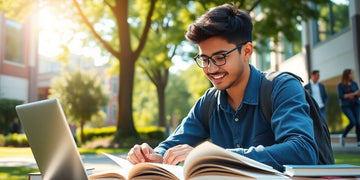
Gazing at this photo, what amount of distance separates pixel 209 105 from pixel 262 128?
439 mm

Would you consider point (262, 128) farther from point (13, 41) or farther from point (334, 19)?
point (13, 41)

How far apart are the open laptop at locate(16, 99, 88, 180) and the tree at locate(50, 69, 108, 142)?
75.2 ft

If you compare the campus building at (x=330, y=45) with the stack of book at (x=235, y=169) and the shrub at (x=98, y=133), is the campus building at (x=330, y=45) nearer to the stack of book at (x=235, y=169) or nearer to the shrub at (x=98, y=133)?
the shrub at (x=98, y=133)

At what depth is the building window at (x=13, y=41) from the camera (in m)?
26.5

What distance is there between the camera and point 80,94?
83.4 ft

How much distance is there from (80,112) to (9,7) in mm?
10539

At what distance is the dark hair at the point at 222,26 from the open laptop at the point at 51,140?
0.85 meters

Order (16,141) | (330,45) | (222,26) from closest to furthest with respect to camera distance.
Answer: (222,26) < (330,45) < (16,141)

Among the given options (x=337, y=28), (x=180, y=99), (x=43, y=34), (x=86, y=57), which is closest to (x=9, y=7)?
(x=43, y=34)

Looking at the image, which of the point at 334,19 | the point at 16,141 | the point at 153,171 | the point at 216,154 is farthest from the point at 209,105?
the point at 16,141

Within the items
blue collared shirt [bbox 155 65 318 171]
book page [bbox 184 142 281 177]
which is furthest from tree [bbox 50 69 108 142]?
book page [bbox 184 142 281 177]

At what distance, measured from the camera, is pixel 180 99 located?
176ft

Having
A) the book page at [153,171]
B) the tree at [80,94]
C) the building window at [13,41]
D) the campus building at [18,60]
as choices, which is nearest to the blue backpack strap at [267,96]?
the book page at [153,171]

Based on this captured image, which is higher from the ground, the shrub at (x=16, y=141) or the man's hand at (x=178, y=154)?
the man's hand at (x=178, y=154)
